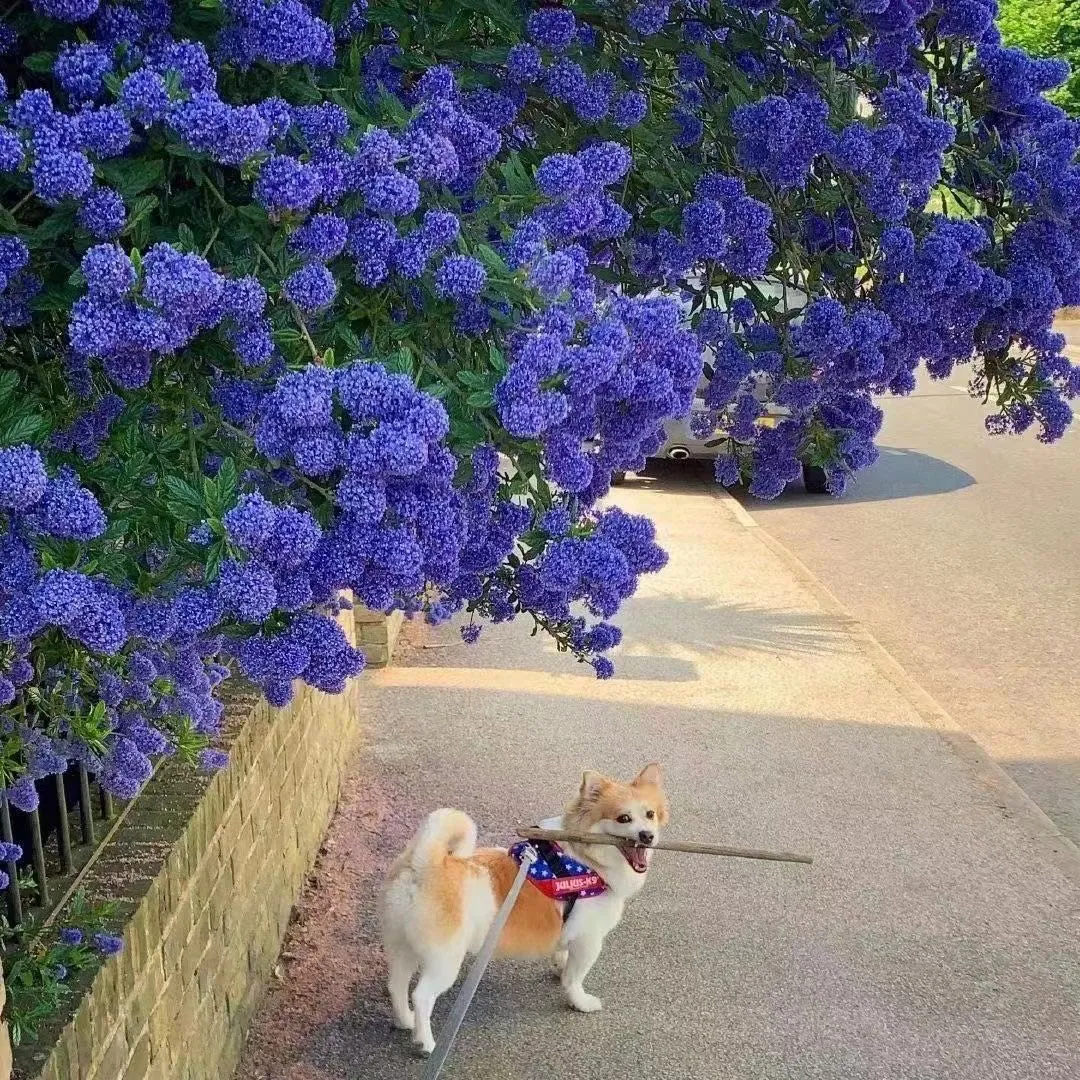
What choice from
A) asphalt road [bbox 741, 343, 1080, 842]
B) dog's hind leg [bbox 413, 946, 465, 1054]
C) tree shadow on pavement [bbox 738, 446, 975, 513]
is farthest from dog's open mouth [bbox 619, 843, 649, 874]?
tree shadow on pavement [bbox 738, 446, 975, 513]

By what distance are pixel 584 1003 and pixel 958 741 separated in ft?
11.4

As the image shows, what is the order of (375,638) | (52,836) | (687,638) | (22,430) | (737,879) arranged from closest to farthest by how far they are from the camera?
(22,430)
(52,836)
(737,879)
(375,638)
(687,638)

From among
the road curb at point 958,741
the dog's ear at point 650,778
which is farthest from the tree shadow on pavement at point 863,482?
the dog's ear at point 650,778

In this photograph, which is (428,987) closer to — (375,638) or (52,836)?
(52,836)

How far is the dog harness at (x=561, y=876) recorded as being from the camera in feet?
15.9

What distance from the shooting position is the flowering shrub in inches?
Answer: 66.7

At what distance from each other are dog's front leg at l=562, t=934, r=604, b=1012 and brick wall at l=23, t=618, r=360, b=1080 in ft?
3.54

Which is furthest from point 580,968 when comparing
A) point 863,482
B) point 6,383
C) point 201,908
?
point 863,482

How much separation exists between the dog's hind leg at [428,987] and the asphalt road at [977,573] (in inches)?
143

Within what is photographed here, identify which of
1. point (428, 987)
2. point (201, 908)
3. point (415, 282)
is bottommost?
point (428, 987)

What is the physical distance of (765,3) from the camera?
2533mm

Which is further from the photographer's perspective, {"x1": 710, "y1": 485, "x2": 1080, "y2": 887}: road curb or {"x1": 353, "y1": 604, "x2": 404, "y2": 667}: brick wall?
A: {"x1": 353, "y1": 604, "x2": 404, "y2": 667}: brick wall

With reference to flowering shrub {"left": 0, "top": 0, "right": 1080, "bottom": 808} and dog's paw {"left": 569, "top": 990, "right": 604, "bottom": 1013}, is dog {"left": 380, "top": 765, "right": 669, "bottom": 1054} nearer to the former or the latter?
dog's paw {"left": 569, "top": 990, "right": 604, "bottom": 1013}

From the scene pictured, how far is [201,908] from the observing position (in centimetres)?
384
